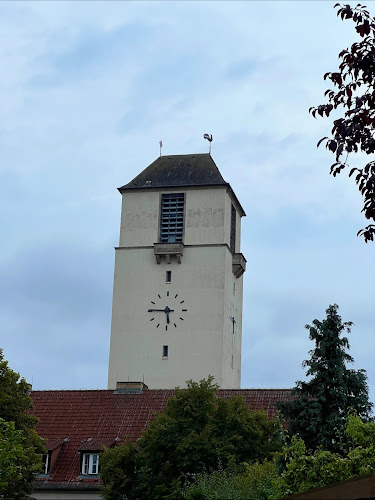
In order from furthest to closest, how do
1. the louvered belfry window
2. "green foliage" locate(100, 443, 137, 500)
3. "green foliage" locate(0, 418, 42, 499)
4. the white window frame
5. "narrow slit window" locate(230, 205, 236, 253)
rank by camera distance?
"narrow slit window" locate(230, 205, 236, 253) → the louvered belfry window → the white window frame → "green foliage" locate(100, 443, 137, 500) → "green foliage" locate(0, 418, 42, 499)

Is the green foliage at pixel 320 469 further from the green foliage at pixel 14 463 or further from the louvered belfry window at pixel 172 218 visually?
the louvered belfry window at pixel 172 218

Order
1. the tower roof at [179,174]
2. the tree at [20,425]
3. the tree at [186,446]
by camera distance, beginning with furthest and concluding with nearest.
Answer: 1. the tower roof at [179,174]
2. the tree at [20,425]
3. the tree at [186,446]

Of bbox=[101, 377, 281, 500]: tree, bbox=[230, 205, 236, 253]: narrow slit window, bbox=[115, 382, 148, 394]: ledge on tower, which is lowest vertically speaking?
bbox=[101, 377, 281, 500]: tree

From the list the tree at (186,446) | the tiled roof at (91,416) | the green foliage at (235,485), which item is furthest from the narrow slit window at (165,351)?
the green foliage at (235,485)

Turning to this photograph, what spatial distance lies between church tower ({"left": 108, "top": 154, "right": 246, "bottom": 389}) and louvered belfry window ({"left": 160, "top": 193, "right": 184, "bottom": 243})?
7cm

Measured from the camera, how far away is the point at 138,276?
7225 centimetres

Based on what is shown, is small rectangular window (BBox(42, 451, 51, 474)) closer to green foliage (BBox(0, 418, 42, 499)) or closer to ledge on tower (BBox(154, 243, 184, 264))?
green foliage (BBox(0, 418, 42, 499))

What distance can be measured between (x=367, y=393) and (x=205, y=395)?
6.65m

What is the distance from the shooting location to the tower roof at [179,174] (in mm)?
73625

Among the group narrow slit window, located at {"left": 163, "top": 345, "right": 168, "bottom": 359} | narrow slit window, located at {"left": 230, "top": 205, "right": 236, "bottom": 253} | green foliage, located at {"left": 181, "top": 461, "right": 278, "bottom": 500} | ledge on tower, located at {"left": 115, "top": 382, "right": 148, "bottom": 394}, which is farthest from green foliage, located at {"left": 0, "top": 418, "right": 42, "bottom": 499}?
narrow slit window, located at {"left": 230, "top": 205, "right": 236, "bottom": 253}

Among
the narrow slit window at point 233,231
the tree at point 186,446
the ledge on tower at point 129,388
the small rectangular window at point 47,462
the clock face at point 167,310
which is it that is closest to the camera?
the tree at point 186,446

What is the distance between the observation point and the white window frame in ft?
158

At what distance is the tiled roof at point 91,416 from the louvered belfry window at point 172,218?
1933 centimetres

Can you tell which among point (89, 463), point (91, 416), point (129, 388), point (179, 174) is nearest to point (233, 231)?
point (179, 174)
